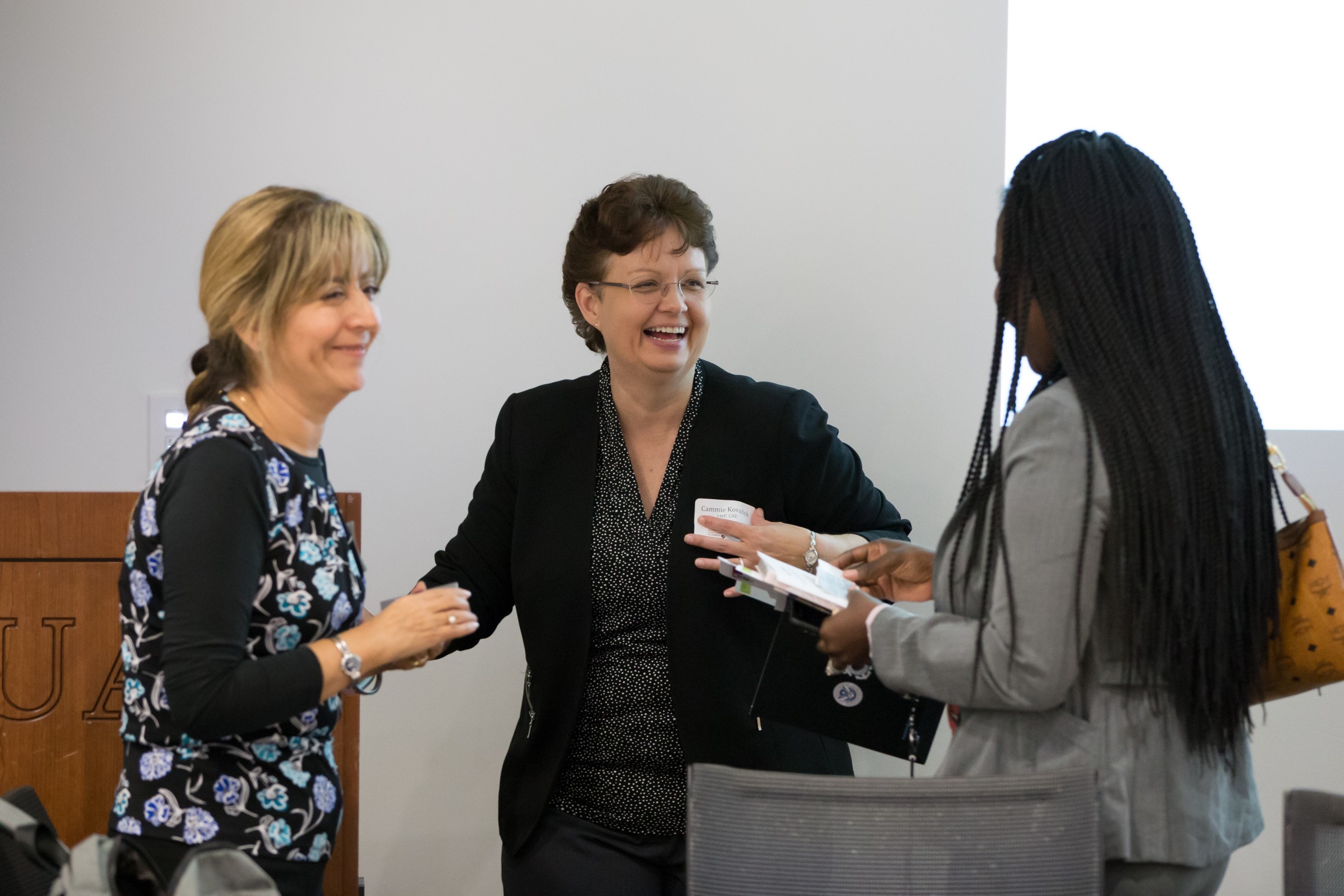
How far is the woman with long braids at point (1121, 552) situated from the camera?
1.24 metres

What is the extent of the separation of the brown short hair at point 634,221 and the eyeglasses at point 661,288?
59 millimetres

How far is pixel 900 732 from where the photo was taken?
1725 millimetres

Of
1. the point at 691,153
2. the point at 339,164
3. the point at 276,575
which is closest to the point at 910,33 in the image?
the point at 691,153

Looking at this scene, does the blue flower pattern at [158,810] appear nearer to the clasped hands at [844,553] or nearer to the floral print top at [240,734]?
the floral print top at [240,734]

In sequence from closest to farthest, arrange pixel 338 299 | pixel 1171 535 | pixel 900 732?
pixel 1171 535
pixel 338 299
pixel 900 732

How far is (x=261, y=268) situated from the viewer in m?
1.34

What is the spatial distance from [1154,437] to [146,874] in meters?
1.22

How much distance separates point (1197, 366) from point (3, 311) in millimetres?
2681

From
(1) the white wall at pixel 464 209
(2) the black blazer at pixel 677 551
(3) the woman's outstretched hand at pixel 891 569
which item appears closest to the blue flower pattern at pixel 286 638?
(2) the black blazer at pixel 677 551

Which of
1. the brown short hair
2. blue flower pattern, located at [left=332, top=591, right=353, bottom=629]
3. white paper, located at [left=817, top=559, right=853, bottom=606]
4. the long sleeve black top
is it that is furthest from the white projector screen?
the long sleeve black top

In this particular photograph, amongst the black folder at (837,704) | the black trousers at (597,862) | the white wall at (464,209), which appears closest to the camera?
the black folder at (837,704)

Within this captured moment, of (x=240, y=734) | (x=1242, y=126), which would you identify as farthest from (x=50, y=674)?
(x=1242, y=126)

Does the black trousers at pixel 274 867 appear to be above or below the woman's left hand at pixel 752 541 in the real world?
below

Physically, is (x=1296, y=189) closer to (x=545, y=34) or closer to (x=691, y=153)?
(x=691, y=153)
